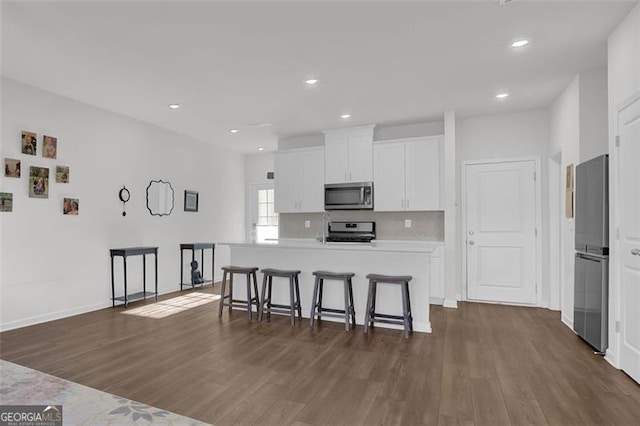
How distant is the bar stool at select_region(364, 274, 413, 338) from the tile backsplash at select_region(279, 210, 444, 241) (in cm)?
198

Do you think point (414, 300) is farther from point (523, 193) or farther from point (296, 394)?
point (523, 193)

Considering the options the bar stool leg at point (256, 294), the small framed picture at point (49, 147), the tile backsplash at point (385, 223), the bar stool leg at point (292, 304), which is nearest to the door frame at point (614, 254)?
the tile backsplash at point (385, 223)

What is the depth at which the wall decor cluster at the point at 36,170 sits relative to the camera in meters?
3.97

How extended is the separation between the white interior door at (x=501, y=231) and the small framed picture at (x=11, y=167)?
5.77 m

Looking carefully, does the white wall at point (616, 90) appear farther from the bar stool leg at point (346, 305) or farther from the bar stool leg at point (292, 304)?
the bar stool leg at point (292, 304)

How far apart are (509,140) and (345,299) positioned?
135 inches

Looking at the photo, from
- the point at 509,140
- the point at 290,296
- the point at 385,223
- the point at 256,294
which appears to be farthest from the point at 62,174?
the point at 509,140

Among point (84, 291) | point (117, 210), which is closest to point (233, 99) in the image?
point (117, 210)

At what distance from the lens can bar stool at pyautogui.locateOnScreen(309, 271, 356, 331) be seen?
3920mm

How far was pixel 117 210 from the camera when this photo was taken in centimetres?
522

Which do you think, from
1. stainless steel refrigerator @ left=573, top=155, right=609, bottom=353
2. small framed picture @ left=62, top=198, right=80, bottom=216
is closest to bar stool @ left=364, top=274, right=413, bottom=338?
stainless steel refrigerator @ left=573, top=155, right=609, bottom=353

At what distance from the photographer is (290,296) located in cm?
436

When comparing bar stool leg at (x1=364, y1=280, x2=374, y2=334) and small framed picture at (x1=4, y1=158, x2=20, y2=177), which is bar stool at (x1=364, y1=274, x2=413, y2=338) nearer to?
bar stool leg at (x1=364, y1=280, x2=374, y2=334)

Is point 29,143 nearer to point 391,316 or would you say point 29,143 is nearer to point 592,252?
point 391,316
